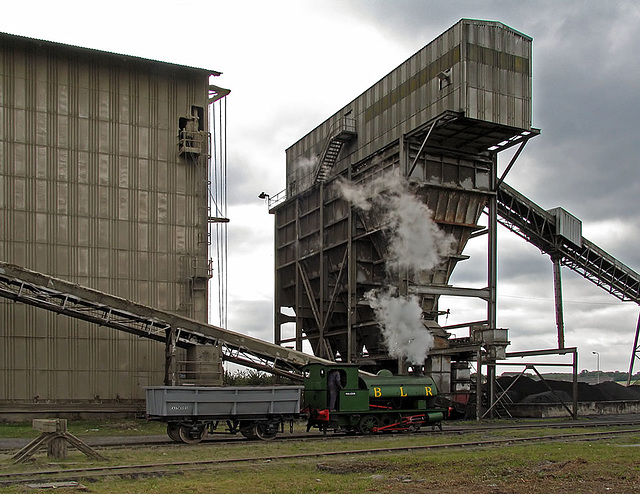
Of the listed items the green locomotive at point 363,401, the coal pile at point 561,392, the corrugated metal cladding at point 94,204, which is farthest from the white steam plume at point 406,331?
the corrugated metal cladding at point 94,204

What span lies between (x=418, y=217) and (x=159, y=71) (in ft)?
50.0

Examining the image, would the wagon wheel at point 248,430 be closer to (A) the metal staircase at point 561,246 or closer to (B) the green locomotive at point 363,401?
(B) the green locomotive at point 363,401

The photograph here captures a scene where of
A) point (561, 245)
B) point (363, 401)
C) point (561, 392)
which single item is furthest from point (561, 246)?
point (363, 401)

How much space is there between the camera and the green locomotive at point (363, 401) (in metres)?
25.6

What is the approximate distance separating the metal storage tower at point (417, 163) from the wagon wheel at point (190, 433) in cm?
1556

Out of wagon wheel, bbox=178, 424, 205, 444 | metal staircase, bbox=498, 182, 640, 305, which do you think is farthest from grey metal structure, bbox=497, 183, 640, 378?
wagon wheel, bbox=178, 424, 205, 444

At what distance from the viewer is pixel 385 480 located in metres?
14.7

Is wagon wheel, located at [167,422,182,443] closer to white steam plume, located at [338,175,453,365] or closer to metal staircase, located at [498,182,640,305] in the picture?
white steam plume, located at [338,175,453,365]

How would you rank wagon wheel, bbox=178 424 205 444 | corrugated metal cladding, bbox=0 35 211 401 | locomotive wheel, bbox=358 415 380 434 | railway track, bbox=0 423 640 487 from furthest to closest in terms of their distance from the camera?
corrugated metal cladding, bbox=0 35 211 401, locomotive wheel, bbox=358 415 380 434, wagon wheel, bbox=178 424 205 444, railway track, bbox=0 423 640 487

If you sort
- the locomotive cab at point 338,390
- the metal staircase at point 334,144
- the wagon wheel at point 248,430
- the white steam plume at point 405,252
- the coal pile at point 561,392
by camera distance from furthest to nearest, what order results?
the metal staircase at point 334,144 < the coal pile at point 561,392 < the white steam plume at point 405,252 < the locomotive cab at point 338,390 < the wagon wheel at point 248,430

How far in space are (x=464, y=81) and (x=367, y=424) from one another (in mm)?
17059

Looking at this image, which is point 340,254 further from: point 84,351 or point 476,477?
point 476,477

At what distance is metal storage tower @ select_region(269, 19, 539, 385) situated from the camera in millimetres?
35469

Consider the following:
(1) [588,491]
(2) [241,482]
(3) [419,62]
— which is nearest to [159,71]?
(3) [419,62]
